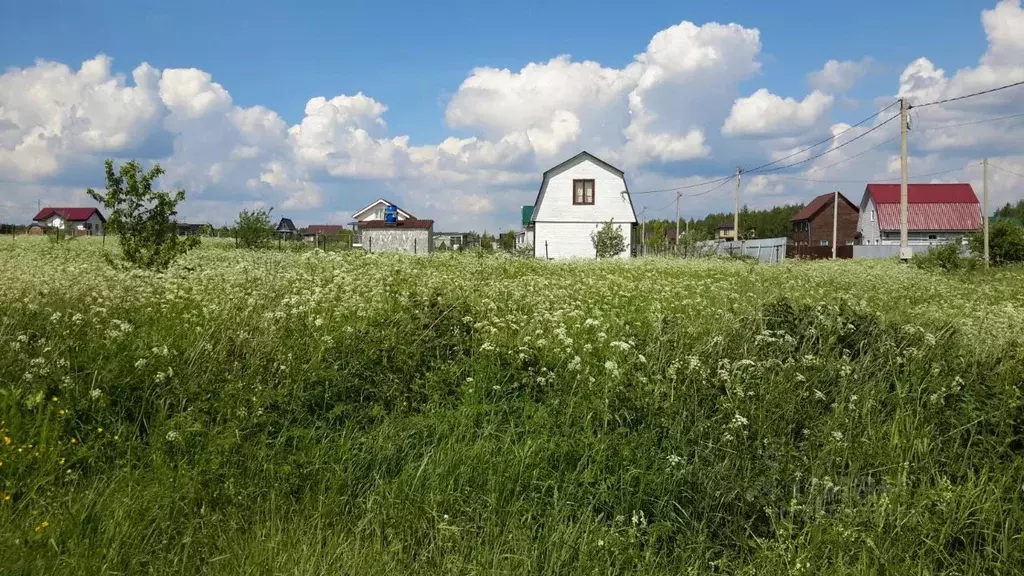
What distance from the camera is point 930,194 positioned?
72125 millimetres

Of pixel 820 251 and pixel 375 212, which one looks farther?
pixel 375 212

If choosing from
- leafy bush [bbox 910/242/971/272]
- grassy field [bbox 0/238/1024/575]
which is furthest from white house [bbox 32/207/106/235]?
grassy field [bbox 0/238/1024/575]

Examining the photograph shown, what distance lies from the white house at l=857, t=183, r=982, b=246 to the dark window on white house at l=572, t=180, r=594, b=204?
129ft

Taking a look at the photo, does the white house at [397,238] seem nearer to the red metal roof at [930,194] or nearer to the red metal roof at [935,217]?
the red metal roof at [935,217]

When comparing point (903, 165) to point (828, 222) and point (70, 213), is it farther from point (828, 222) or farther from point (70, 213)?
point (70, 213)

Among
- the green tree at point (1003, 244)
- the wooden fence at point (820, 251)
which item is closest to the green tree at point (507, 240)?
the wooden fence at point (820, 251)

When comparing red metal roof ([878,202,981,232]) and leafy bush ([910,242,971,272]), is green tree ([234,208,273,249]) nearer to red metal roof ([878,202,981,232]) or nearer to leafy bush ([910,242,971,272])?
leafy bush ([910,242,971,272])

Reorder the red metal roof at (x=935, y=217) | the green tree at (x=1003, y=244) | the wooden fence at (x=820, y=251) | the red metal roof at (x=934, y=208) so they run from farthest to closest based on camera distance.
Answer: the red metal roof at (x=934, y=208) → the red metal roof at (x=935, y=217) → the wooden fence at (x=820, y=251) → the green tree at (x=1003, y=244)

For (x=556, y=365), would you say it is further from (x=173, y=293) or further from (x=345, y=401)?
(x=173, y=293)

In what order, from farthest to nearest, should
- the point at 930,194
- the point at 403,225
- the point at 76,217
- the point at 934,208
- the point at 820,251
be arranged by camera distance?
the point at 76,217
the point at 930,194
the point at 934,208
the point at 820,251
the point at 403,225

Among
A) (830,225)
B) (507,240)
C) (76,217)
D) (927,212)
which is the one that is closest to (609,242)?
(507,240)

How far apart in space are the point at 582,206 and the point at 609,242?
3.98m

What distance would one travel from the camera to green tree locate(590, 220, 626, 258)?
4239 cm

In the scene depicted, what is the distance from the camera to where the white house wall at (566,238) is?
45.2 meters
